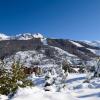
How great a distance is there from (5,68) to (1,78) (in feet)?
3.06

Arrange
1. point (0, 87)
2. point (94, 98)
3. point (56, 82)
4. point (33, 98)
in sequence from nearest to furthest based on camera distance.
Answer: point (33, 98) < point (94, 98) < point (0, 87) < point (56, 82)

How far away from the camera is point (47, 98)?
8695mm

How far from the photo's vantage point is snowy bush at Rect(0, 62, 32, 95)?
12906mm

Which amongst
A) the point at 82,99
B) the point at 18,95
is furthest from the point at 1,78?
the point at 82,99

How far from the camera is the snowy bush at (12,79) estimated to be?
12.9m

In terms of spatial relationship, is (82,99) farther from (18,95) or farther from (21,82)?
(21,82)

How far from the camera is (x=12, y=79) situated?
13727 millimetres

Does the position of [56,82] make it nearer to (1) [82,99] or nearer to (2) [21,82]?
(2) [21,82]

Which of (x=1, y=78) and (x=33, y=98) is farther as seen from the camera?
(x=1, y=78)

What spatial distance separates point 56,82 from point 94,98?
489 inches

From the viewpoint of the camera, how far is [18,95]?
9.14 m

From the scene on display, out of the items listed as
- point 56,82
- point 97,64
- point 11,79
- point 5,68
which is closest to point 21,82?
point 11,79

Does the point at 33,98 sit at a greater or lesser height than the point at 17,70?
lesser

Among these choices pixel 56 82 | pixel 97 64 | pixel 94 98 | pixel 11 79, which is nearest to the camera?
pixel 94 98
